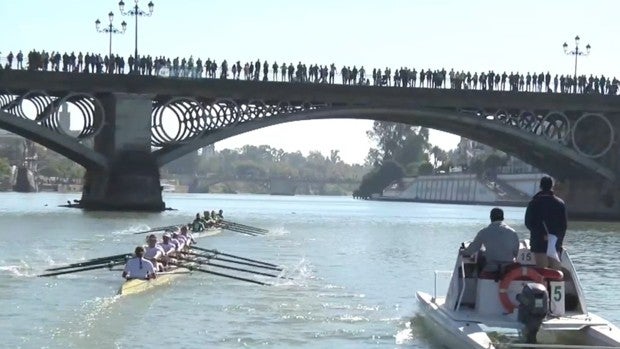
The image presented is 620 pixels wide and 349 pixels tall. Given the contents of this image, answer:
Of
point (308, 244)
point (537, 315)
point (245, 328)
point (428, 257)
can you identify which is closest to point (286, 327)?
point (245, 328)

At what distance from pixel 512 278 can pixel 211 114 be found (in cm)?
5640

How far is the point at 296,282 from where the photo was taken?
3164 centimetres

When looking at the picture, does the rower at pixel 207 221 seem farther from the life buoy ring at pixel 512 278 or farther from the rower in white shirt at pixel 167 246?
the life buoy ring at pixel 512 278

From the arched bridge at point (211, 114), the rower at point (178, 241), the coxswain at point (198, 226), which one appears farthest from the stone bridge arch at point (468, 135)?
the rower at point (178, 241)

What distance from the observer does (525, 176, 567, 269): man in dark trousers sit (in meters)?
19.3

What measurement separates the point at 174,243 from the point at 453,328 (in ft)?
48.8

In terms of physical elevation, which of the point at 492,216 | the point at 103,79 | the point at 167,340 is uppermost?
the point at 103,79

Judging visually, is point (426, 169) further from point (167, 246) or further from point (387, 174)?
point (167, 246)

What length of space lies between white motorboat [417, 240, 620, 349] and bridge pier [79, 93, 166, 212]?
52900 millimetres

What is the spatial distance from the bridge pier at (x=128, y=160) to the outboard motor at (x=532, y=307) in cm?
5517

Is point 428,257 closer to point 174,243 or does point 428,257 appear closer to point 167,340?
point 174,243

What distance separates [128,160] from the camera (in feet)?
238

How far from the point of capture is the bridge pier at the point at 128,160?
236 feet

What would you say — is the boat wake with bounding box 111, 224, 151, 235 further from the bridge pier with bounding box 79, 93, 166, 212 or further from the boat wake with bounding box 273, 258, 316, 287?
the bridge pier with bounding box 79, 93, 166, 212
